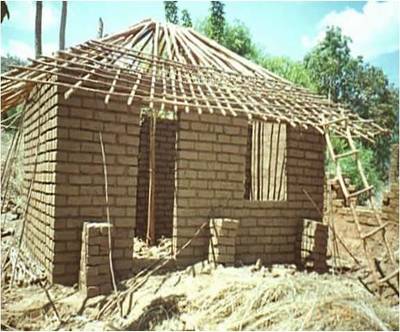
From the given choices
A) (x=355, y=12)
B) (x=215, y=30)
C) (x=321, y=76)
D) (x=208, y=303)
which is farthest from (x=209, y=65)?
(x=321, y=76)

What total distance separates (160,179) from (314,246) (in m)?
3.51

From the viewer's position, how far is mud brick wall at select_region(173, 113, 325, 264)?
6.74 metres

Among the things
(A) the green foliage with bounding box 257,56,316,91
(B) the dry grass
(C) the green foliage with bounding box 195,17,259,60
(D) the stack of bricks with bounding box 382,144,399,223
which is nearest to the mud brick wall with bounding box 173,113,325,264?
(B) the dry grass

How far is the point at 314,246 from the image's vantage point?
7273 millimetres

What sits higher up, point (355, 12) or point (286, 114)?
point (355, 12)

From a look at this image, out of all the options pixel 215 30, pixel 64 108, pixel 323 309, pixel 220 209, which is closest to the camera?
pixel 323 309

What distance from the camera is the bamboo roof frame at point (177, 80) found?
630 centimetres

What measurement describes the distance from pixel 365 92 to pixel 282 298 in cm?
2208

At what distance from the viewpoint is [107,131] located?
6.28 meters

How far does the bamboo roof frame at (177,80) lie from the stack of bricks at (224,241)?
1504 millimetres

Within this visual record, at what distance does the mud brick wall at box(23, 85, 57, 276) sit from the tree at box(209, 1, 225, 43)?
1567 cm

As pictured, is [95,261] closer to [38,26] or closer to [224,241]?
[224,241]

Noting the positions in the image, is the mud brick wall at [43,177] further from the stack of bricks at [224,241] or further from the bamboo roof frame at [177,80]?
the stack of bricks at [224,241]

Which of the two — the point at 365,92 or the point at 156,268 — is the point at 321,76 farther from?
the point at 156,268
